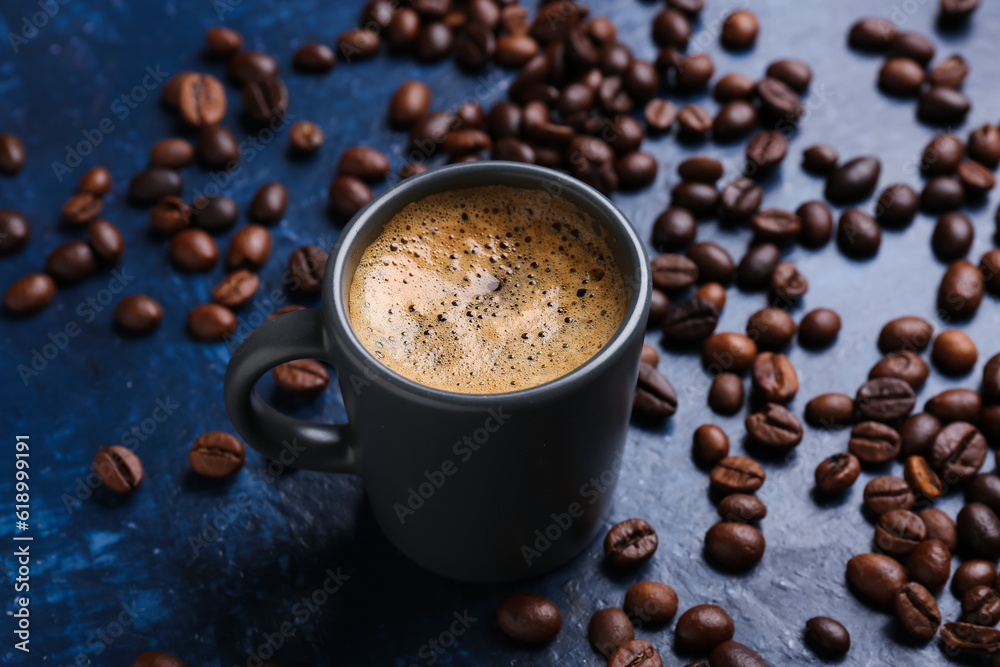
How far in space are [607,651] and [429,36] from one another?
1.05m

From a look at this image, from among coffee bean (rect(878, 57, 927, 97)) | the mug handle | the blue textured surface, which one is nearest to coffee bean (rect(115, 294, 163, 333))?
the blue textured surface

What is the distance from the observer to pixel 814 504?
1264 millimetres

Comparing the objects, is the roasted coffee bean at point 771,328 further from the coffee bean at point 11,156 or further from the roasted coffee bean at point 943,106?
the coffee bean at point 11,156

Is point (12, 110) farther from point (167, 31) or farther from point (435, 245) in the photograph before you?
point (435, 245)

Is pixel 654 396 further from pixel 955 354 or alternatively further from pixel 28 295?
pixel 28 295

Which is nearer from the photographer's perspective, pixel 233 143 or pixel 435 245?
pixel 435 245

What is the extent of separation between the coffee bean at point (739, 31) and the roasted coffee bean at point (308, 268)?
2.60 ft

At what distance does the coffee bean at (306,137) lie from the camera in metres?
1.60

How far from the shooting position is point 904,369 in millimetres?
1348

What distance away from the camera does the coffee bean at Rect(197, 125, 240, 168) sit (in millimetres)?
1568

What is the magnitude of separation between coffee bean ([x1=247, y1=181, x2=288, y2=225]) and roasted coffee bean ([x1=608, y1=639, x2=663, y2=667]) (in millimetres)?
809

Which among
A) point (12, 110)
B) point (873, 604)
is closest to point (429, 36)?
point (12, 110)

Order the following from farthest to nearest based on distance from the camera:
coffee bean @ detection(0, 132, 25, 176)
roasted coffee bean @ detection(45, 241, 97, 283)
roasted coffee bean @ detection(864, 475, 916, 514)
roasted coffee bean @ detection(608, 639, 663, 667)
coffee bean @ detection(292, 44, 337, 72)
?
coffee bean @ detection(292, 44, 337, 72)
coffee bean @ detection(0, 132, 25, 176)
roasted coffee bean @ detection(45, 241, 97, 283)
roasted coffee bean @ detection(864, 475, 916, 514)
roasted coffee bean @ detection(608, 639, 663, 667)

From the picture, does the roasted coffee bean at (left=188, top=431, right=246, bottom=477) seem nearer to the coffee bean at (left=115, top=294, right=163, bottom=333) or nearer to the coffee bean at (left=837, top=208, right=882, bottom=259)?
the coffee bean at (left=115, top=294, right=163, bottom=333)
